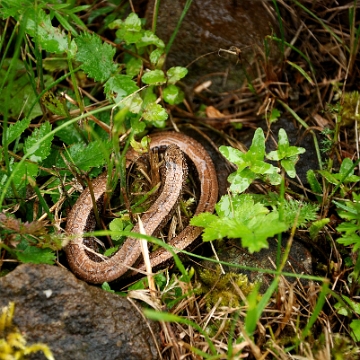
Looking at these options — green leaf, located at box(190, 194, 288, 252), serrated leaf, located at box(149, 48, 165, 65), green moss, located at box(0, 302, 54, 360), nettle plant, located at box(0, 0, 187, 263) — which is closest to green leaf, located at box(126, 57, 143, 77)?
nettle plant, located at box(0, 0, 187, 263)

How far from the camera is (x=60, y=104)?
9.47 ft

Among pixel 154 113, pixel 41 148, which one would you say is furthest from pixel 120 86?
pixel 41 148

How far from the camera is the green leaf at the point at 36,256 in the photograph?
7.86 ft

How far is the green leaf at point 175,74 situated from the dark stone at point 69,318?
157 cm

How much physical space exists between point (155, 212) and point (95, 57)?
1074mm

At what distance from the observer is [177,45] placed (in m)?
3.59

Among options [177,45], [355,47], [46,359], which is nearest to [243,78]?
→ [177,45]

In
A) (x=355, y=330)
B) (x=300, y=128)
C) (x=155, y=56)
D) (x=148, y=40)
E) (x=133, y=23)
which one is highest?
(x=133, y=23)

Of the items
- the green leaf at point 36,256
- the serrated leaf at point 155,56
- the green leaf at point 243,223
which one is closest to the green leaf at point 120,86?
the serrated leaf at point 155,56

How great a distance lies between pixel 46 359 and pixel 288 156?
1782 mm

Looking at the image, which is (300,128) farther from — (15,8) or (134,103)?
(15,8)

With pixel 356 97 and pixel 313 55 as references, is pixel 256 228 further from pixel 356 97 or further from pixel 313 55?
pixel 313 55

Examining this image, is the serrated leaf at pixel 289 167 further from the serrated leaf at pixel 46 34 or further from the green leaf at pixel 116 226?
the serrated leaf at pixel 46 34

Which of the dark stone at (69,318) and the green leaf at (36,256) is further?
the green leaf at (36,256)
